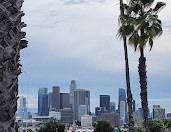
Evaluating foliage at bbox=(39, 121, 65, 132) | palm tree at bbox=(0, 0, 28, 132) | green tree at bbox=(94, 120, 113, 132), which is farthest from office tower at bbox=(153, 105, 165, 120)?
foliage at bbox=(39, 121, 65, 132)

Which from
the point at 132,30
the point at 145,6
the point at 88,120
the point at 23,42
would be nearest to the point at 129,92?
the point at 132,30

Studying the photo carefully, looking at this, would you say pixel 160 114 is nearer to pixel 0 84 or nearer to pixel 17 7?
pixel 0 84

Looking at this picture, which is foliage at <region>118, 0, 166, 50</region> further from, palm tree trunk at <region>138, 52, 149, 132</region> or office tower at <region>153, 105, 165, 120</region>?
office tower at <region>153, 105, 165, 120</region>

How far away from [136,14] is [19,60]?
16.5 metres

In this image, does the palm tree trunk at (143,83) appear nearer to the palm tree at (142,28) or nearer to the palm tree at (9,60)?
the palm tree at (142,28)

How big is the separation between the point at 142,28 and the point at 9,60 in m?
16.4

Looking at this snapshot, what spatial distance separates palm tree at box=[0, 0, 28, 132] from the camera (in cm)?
317

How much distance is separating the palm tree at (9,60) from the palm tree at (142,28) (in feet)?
50.1

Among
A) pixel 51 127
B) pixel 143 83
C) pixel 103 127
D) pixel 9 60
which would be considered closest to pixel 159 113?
pixel 9 60

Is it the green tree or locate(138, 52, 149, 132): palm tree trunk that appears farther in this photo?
the green tree

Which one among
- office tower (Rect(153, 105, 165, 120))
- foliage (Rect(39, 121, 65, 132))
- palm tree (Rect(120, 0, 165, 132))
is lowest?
foliage (Rect(39, 121, 65, 132))

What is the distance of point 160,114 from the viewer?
2.88 meters

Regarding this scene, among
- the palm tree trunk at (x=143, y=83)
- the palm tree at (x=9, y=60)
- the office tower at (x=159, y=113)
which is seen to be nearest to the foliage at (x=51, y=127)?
the palm tree trunk at (x=143, y=83)

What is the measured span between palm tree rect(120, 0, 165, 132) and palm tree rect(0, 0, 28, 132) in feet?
50.1
